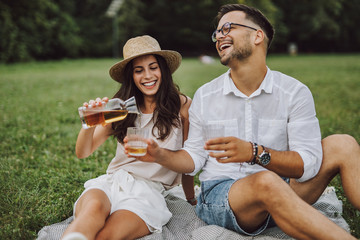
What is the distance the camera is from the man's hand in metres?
2.30

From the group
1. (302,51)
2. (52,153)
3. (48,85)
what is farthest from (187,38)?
(52,153)

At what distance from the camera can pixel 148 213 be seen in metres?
2.93

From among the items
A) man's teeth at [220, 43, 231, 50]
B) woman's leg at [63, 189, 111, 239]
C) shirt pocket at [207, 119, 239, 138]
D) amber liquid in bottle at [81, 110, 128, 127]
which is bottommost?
woman's leg at [63, 189, 111, 239]

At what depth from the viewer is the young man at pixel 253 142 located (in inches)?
101

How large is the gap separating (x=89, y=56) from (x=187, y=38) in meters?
11.5

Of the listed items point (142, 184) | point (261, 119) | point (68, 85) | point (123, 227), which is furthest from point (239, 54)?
point (68, 85)

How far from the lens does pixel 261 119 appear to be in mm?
2869

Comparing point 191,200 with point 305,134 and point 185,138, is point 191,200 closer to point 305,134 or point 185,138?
point 185,138

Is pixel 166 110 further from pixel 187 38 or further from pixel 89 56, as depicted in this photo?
pixel 187 38

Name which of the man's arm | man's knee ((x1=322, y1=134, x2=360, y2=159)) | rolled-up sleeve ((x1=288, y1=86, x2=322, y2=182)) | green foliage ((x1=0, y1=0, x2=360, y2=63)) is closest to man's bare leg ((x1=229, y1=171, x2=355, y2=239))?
the man's arm

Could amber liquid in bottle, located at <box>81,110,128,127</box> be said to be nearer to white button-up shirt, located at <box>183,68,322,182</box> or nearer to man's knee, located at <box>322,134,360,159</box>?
white button-up shirt, located at <box>183,68,322,182</box>

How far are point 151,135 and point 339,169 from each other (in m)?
1.60

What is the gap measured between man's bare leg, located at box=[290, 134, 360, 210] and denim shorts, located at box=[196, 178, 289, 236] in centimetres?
22

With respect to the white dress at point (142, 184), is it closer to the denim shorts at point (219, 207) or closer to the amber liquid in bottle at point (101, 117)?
the denim shorts at point (219, 207)
